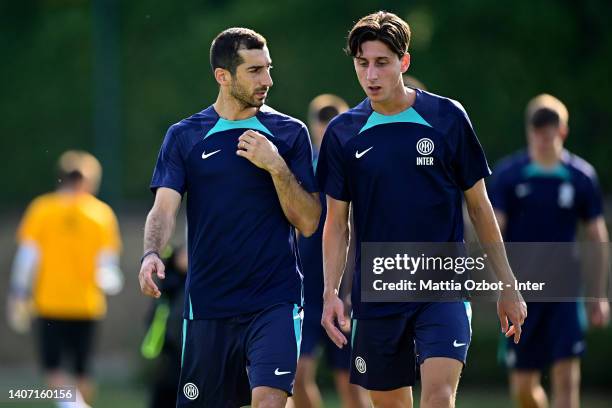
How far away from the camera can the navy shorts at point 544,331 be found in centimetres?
1049

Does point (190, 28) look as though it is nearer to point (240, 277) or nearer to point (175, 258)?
point (175, 258)

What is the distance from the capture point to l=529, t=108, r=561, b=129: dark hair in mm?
10207

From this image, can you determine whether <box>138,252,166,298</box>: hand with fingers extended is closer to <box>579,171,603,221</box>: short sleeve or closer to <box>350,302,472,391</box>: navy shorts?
<box>350,302,472,391</box>: navy shorts

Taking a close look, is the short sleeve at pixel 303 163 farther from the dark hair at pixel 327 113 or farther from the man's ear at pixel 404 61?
the dark hair at pixel 327 113

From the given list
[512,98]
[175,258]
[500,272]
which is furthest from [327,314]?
[512,98]

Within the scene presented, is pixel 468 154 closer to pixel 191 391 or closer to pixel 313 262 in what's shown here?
pixel 191 391

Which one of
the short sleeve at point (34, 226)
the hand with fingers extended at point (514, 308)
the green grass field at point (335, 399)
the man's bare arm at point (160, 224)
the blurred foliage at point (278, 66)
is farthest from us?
the blurred foliage at point (278, 66)

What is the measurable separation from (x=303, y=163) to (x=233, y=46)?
0.76 metres

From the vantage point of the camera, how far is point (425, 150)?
7094mm

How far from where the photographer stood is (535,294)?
10336 millimetres

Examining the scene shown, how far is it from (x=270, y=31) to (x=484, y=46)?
3209 mm

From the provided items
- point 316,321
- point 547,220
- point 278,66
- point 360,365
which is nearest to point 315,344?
point 316,321

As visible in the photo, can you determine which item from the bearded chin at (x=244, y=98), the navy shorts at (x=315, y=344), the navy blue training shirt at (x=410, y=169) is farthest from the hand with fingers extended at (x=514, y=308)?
the navy shorts at (x=315, y=344)

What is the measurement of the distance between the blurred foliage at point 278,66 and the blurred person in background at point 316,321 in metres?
7.89
